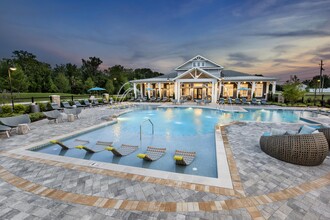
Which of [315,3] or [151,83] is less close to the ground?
[315,3]

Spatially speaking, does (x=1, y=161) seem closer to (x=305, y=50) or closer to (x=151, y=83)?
(x=151, y=83)

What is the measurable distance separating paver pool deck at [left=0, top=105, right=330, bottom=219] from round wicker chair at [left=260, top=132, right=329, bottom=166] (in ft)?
0.68

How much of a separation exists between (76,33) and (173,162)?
114ft

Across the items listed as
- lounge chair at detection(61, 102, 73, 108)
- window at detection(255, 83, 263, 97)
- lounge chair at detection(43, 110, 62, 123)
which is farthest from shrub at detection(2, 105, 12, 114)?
window at detection(255, 83, 263, 97)

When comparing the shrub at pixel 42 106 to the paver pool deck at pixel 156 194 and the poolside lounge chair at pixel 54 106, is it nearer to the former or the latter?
the poolside lounge chair at pixel 54 106

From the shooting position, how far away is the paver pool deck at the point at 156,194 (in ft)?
8.71

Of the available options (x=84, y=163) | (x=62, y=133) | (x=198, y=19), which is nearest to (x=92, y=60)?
(x=198, y=19)

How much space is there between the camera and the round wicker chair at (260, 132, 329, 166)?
4.14 meters

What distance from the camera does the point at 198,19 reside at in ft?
70.2

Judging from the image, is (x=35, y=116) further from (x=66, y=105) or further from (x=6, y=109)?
(x=66, y=105)

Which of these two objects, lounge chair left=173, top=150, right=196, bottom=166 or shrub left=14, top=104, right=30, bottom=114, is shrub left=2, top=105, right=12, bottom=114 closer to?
shrub left=14, top=104, right=30, bottom=114

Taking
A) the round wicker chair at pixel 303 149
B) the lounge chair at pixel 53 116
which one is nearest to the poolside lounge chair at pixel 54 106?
the lounge chair at pixel 53 116

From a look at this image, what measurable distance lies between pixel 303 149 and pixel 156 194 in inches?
162

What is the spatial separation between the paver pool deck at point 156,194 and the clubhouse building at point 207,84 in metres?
19.3
